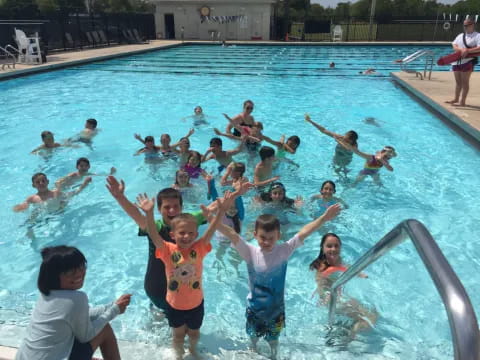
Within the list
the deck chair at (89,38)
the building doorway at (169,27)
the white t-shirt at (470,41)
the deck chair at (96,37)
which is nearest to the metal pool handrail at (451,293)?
the white t-shirt at (470,41)

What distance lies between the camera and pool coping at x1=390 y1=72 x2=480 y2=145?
7.83 meters

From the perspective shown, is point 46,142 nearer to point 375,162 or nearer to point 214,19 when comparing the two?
point 375,162

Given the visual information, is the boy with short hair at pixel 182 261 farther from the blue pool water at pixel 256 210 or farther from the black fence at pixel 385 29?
the black fence at pixel 385 29

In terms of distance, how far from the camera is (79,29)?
25.3 metres

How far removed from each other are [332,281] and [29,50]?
1865 cm

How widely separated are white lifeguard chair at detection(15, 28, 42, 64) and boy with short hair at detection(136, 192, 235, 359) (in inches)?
706

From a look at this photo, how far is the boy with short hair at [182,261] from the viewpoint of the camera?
8.38 ft

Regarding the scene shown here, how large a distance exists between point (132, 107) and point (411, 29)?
33736 millimetres

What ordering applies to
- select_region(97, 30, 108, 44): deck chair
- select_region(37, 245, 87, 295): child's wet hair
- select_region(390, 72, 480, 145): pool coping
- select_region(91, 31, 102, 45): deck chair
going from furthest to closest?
select_region(97, 30, 108, 44): deck chair < select_region(91, 31, 102, 45): deck chair < select_region(390, 72, 480, 145): pool coping < select_region(37, 245, 87, 295): child's wet hair

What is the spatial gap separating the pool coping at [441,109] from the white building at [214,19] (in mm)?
20980

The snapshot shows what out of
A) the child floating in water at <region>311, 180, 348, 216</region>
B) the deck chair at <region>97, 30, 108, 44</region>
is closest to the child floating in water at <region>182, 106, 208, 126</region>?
the child floating in water at <region>311, 180, 348, 216</region>

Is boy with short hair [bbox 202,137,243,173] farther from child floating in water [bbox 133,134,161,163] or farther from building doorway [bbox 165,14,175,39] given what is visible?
building doorway [bbox 165,14,175,39]

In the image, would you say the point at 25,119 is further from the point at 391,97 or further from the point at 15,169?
the point at 391,97

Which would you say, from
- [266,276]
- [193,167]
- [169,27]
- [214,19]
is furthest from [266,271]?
[169,27]
